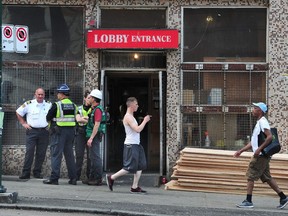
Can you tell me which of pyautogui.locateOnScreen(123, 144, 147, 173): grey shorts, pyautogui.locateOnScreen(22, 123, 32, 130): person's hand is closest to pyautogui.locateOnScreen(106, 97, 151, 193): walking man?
pyautogui.locateOnScreen(123, 144, 147, 173): grey shorts

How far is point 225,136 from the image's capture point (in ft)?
37.9

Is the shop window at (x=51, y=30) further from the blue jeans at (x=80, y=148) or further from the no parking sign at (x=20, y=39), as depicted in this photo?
the no parking sign at (x=20, y=39)

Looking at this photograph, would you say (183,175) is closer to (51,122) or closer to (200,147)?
(200,147)

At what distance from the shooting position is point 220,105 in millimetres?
11445

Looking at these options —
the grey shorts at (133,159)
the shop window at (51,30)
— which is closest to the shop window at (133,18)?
the shop window at (51,30)

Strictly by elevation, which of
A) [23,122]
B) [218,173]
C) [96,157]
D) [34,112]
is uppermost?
[34,112]

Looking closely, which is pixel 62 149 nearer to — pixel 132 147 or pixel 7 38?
pixel 132 147

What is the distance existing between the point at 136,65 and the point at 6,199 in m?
4.93

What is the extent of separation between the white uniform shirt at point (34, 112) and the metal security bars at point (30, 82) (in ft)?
2.28

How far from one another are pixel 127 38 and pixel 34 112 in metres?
2.65

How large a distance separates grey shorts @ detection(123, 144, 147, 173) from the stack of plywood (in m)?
1.13

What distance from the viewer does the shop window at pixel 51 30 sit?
11.6 metres

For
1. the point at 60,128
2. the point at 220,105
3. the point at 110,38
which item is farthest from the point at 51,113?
the point at 220,105

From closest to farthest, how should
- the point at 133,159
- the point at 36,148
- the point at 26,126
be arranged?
the point at 133,159 < the point at 26,126 < the point at 36,148
